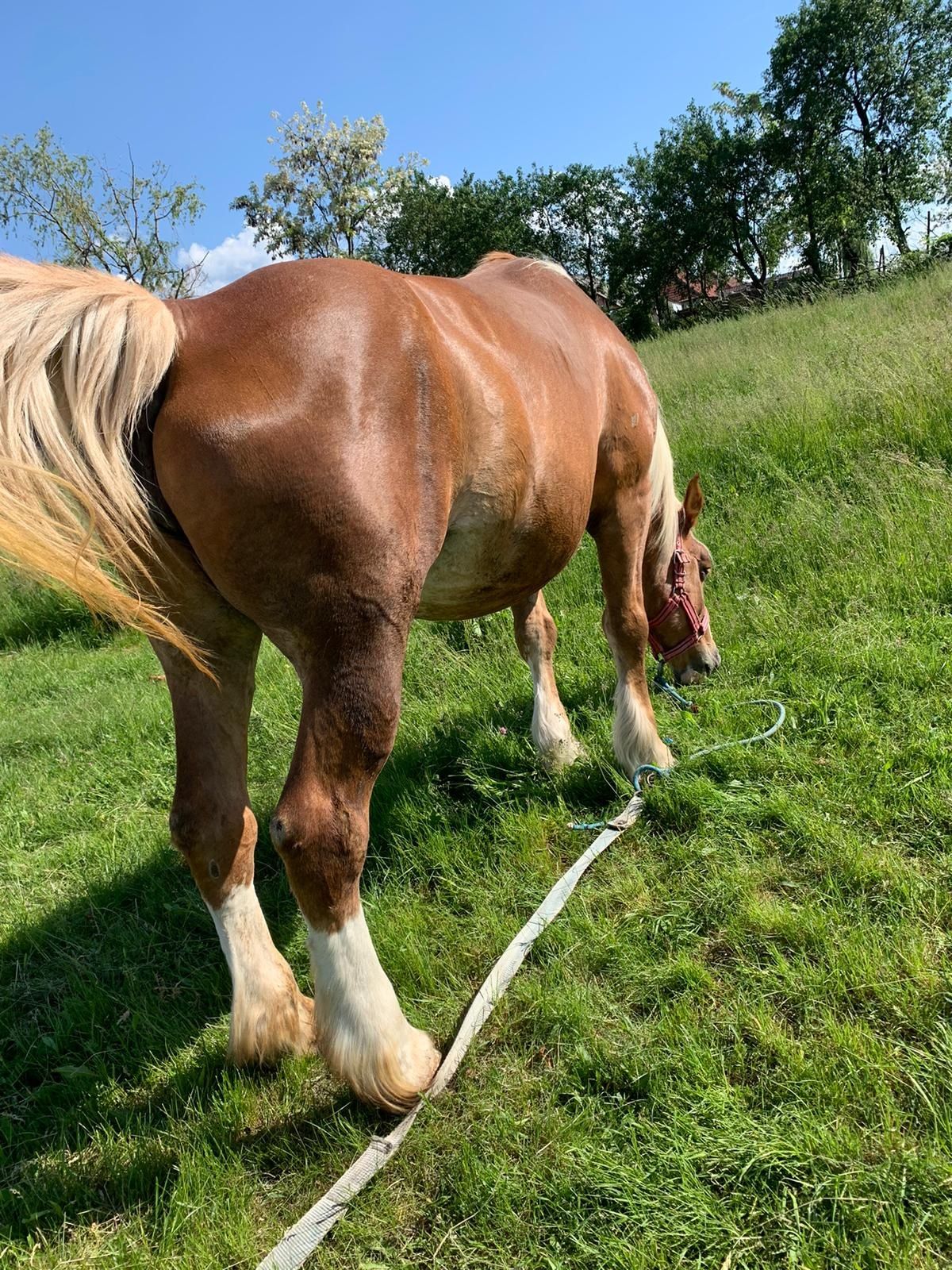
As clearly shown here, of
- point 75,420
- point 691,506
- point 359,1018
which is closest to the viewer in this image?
point 75,420

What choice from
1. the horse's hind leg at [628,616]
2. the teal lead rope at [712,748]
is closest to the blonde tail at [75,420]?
the teal lead rope at [712,748]

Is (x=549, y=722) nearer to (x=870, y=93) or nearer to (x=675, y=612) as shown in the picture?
(x=675, y=612)

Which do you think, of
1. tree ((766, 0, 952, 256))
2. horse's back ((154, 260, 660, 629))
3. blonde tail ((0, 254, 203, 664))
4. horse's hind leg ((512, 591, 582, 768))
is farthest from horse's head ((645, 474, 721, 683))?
tree ((766, 0, 952, 256))

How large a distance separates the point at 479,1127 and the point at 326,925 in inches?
24.2

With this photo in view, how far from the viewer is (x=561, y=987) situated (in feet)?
6.88

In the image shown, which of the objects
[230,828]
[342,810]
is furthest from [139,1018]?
[342,810]

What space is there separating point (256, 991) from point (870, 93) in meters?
35.2

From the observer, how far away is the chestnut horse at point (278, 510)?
1604 mm

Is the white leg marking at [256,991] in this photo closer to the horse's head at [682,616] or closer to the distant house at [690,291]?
the horse's head at [682,616]

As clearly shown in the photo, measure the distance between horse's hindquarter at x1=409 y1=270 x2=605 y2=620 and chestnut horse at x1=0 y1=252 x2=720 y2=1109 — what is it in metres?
0.01

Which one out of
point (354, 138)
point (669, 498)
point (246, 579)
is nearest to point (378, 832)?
point (246, 579)

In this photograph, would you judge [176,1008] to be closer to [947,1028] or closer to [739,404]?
[947,1028]

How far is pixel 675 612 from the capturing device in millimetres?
3740

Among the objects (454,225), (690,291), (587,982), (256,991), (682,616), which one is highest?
(454,225)
